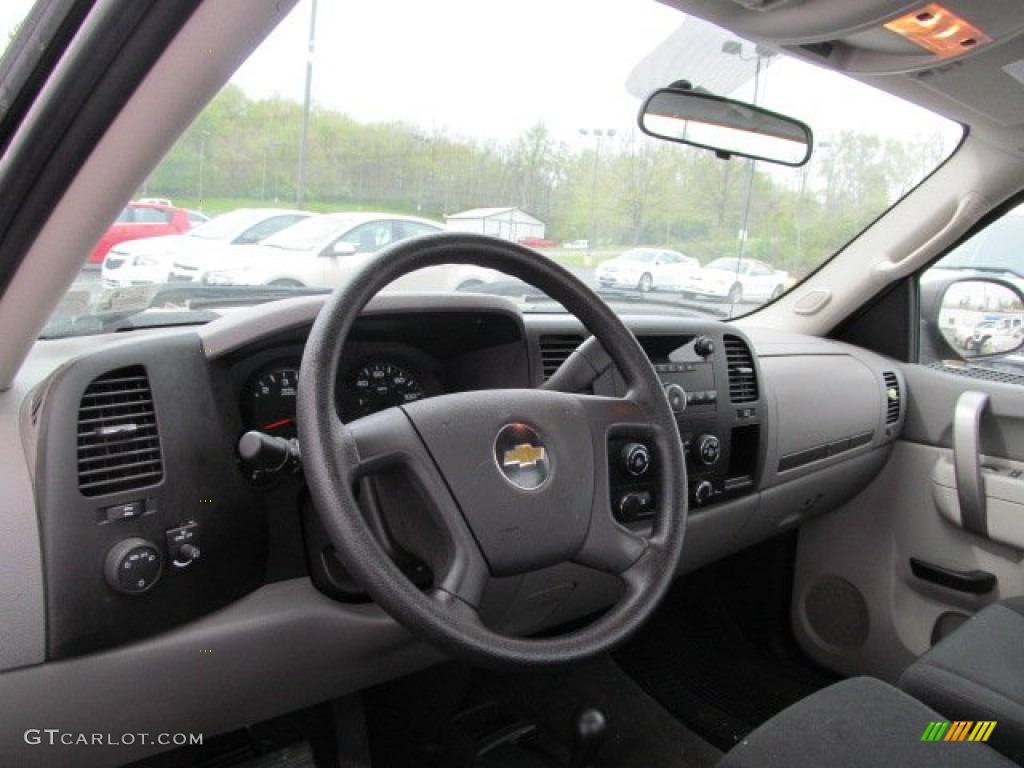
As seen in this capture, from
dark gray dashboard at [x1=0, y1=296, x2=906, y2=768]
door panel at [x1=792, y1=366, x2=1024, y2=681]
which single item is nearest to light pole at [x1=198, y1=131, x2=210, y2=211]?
dark gray dashboard at [x1=0, y1=296, x2=906, y2=768]

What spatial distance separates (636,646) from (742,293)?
4.80 feet

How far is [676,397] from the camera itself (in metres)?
2.24

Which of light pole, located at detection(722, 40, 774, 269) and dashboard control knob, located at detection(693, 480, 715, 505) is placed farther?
dashboard control knob, located at detection(693, 480, 715, 505)

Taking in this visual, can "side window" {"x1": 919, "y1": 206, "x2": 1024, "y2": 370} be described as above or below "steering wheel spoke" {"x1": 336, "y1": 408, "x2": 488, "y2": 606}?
above

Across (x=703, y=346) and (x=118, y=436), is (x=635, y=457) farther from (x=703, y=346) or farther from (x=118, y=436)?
(x=118, y=436)

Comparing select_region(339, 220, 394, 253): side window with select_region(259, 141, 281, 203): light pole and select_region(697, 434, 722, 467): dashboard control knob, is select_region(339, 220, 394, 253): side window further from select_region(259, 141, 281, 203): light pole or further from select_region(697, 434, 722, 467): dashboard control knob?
select_region(697, 434, 722, 467): dashboard control knob

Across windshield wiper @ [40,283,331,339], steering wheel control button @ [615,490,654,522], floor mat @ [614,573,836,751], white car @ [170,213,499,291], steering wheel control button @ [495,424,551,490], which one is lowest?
floor mat @ [614,573,836,751]

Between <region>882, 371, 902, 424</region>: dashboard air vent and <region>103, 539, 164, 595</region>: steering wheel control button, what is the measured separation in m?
2.68

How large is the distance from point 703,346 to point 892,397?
1.14 meters

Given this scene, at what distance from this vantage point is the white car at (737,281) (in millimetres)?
2922

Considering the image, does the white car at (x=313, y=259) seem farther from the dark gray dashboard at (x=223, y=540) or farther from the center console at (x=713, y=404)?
the center console at (x=713, y=404)

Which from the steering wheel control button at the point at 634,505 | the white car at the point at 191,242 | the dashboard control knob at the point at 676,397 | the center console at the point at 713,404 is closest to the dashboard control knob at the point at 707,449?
the center console at the point at 713,404

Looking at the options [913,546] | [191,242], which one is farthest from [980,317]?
[191,242]

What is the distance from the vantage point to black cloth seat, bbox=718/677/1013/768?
60.4 inches
